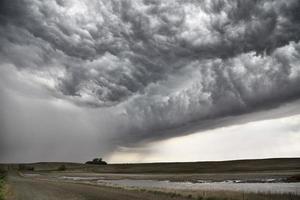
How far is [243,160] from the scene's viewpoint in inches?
7771

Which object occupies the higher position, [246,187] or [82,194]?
[246,187]

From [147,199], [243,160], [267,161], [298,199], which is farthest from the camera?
[243,160]

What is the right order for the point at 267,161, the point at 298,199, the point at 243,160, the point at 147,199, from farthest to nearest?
1. the point at 243,160
2. the point at 267,161
3. the point at 147,199
4. the point at 298,199

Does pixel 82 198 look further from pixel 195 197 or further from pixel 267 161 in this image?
pixel 267 161

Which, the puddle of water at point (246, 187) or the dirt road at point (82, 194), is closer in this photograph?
the dirt road at point (82, 194)

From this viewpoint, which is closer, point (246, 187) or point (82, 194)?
point (82, 194)

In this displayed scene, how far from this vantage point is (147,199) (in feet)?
133

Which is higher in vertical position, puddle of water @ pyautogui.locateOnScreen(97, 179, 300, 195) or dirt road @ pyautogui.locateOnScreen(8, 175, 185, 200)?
puddle of water @ pyautogui.locateOnScreen(97, 179, 300, 195)

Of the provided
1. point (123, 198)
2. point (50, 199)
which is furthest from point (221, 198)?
point (50, 199)

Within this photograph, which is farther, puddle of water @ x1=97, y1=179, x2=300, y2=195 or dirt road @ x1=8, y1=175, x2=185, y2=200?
puddle of water @ x1=97, y1=179, x2=300, y2=195

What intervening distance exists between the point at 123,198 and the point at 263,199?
13733 millimetres

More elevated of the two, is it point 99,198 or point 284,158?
point 284,158

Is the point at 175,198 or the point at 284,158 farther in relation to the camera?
the point at 284,158

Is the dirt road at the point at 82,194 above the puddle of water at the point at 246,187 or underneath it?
underneath
